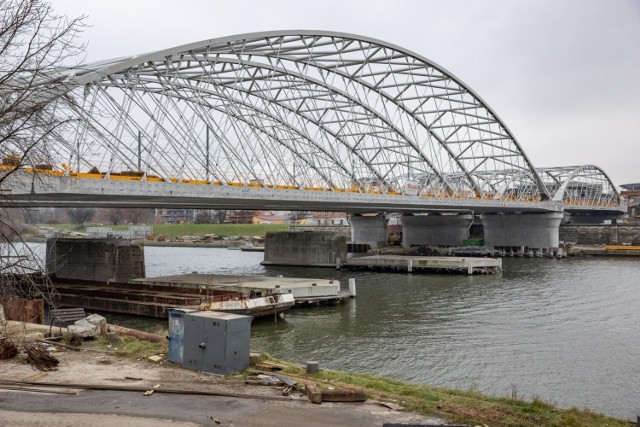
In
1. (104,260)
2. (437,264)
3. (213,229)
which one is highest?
(213,229)

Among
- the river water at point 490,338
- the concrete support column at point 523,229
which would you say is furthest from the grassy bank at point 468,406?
the concrete support column at point 523,229

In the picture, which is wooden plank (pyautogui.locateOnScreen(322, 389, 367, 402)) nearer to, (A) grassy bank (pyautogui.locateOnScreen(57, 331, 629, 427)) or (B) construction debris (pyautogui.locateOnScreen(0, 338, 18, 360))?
(A) grassy bank (pyautogui.locateOnScreen(57, 331, 629, 427))

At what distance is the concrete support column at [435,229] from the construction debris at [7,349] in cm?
7691

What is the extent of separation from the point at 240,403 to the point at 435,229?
261 feet

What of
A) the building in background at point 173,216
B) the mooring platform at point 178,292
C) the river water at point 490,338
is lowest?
the river water at point 490,338

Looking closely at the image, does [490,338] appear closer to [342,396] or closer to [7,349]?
[342,396]

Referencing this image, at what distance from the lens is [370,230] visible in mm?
89625

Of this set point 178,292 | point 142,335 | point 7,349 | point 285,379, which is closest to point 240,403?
point 285,379

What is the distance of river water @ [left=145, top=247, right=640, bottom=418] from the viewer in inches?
735

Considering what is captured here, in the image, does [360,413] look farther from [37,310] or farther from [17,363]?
[37,310]

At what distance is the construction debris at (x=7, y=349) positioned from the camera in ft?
47.6

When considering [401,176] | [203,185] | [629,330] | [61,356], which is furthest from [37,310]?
[401,176]

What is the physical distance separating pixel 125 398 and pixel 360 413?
15.1 ft

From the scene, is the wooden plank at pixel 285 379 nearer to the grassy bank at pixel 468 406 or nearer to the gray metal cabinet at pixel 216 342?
the grassy bank at pixel 468 406
